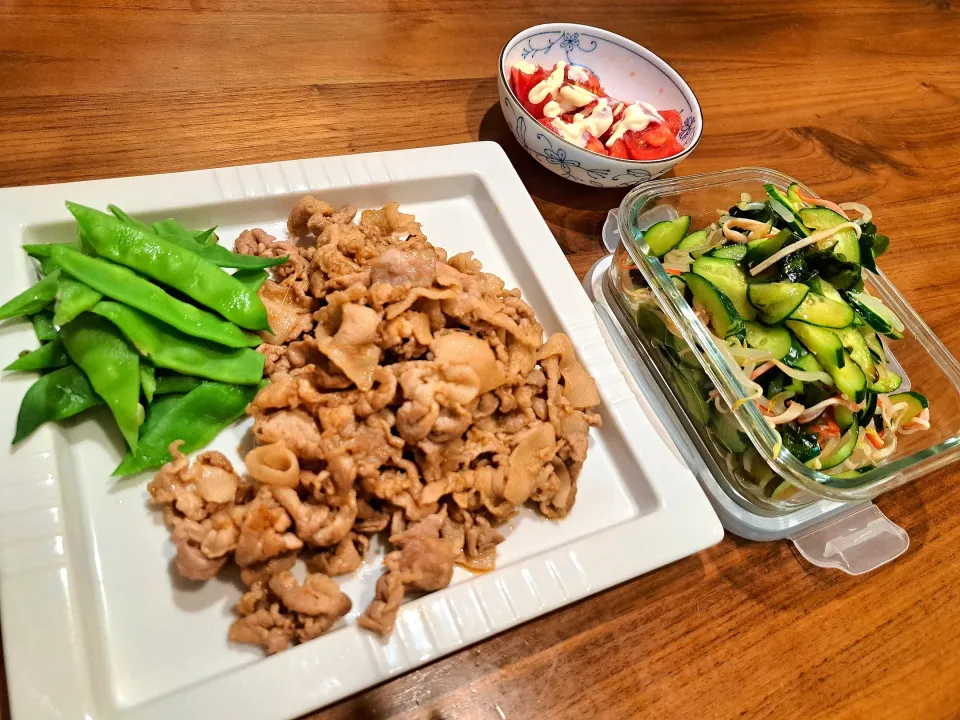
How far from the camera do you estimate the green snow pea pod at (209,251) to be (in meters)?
2.06

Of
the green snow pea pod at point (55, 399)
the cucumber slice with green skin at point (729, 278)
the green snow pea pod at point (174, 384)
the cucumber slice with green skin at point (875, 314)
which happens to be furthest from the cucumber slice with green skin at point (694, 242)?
the green snow pea pod at point (55, 399)

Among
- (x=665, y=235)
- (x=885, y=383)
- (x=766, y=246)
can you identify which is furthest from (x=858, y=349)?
(x=665, y=235)

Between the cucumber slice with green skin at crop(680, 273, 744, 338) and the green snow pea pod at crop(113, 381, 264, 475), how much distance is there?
5.08 ft

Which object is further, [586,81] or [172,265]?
[586,81]

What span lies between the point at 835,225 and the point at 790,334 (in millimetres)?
559

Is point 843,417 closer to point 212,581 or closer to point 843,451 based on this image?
point 843,451

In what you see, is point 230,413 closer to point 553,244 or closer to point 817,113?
point 553,244

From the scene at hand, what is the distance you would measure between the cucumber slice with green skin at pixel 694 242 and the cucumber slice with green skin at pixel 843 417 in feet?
2.57

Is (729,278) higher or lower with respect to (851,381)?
higher

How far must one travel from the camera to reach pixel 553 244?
8.49ft

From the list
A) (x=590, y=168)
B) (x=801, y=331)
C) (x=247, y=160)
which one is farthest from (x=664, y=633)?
(x=247, y=160)

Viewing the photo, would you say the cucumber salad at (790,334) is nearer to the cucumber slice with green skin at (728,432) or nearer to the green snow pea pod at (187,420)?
the cucumber slice with green skin at (728,432)

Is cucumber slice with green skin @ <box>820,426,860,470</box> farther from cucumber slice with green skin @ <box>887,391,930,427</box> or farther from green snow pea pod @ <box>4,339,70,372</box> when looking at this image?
green snow pea pod @ <box>4,339,70,372</box>

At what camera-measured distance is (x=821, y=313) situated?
2.19 meters
